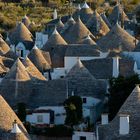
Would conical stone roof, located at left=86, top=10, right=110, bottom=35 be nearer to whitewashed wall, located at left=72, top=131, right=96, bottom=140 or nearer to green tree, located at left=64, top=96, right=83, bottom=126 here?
green tree, located at left=64, top=96, right=83, bottom=126

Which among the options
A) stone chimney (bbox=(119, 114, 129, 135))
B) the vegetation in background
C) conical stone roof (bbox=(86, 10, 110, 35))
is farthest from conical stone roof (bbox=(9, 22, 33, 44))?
stone chimney (bbox=(119, 114, 129, 135))

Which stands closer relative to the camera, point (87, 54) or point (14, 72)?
point (14, 72)

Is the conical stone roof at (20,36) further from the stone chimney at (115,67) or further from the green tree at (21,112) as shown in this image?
the green tree at (21,112)

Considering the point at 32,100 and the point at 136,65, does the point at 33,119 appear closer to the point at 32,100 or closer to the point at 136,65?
the point at 32,100

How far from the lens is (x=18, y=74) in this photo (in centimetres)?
3659

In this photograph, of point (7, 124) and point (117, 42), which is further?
point (117, 42)

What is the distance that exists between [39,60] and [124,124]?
19.6m

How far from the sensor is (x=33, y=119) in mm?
33750

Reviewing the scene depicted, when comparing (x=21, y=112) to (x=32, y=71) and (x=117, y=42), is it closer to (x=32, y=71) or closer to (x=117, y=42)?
(x=32, y=71)

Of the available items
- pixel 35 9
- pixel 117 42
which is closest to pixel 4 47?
pixel 117 42

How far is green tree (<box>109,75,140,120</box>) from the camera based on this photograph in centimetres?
3258

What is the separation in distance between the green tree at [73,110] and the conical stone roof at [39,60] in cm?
830

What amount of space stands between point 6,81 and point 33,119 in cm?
325

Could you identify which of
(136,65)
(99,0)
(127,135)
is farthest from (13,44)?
(99,0)
